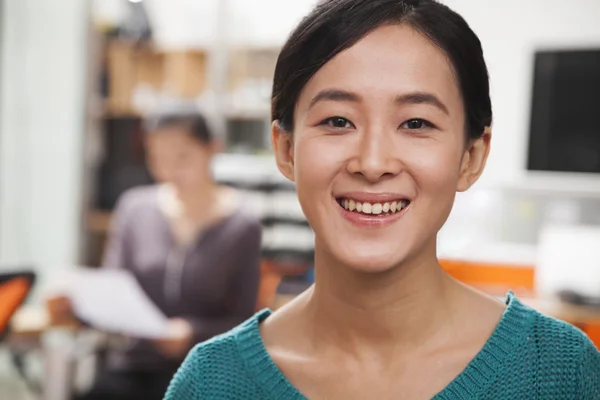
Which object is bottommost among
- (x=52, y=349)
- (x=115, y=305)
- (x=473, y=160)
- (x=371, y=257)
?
(x=52, y=349)

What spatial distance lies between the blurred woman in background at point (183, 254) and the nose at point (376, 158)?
156 centimetres

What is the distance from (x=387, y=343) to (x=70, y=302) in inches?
69.1

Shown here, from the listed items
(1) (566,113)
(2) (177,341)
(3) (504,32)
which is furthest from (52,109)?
(1) (566,113)

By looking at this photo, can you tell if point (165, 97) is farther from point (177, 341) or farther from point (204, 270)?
point (177, 341)

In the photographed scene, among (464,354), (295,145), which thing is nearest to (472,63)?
(295,145)

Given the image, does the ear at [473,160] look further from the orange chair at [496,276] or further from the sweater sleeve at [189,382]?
the orange chair at [496,276]

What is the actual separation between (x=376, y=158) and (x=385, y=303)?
0.64ft

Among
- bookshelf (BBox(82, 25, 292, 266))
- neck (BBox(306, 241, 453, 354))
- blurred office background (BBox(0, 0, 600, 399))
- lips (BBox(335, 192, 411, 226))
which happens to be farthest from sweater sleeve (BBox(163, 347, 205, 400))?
bookshelf (BBox(82, 25, 292, 266))

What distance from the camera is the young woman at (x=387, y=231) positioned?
0.83m

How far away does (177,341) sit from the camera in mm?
2230

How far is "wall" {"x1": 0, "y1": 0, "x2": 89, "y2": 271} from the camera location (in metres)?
4.19

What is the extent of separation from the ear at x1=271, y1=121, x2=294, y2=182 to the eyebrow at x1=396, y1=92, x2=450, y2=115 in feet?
0.57

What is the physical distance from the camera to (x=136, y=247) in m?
2.48

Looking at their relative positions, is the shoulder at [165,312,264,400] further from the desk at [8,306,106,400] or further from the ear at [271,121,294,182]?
the desk at [8,306,106,400]
